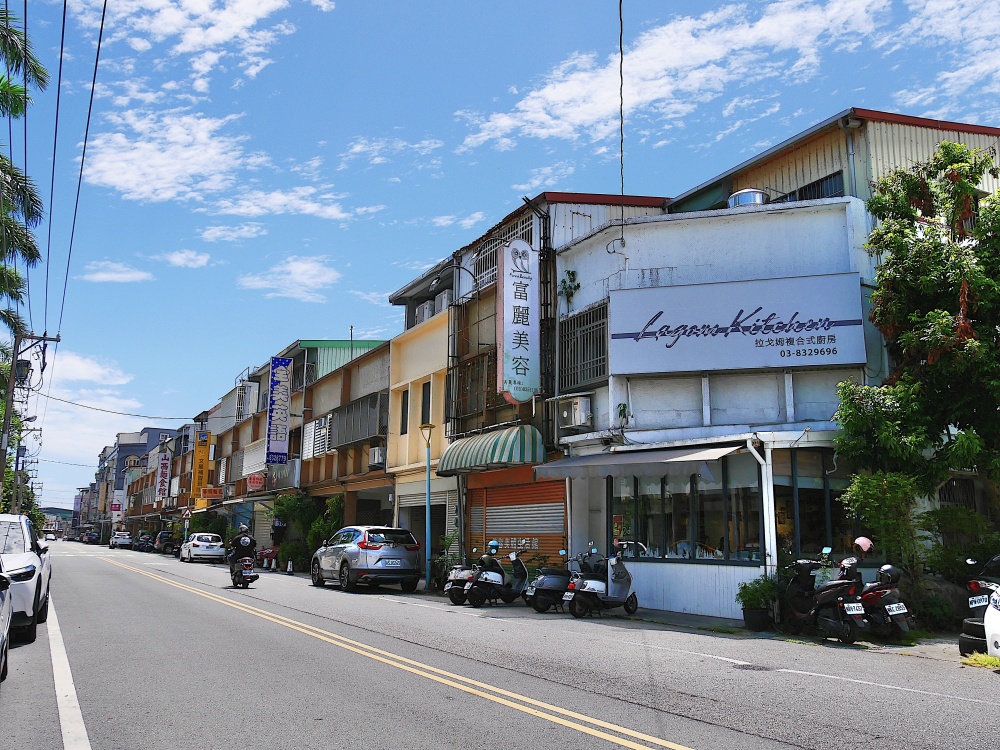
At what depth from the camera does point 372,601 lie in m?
19.1

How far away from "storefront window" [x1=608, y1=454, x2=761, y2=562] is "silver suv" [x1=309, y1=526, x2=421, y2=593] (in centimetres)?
624

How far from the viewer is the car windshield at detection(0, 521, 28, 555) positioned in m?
12.4

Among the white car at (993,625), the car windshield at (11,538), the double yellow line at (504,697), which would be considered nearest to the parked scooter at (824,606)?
the white car at (993,625)

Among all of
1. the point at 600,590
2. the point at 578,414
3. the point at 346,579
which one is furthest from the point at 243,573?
the point at 600,590

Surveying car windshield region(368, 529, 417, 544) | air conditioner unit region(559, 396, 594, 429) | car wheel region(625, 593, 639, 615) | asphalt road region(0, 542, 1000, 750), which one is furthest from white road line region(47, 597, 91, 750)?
air conditioner unit region(559, 396, 594, 429)

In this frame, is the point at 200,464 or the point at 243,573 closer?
the point at 243,573

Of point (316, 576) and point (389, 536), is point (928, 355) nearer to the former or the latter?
point (389, 536)

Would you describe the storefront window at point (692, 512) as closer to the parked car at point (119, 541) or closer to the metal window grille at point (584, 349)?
the metal window grille at point (584, 349)

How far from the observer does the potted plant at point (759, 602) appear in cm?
1392

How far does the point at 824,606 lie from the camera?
12.6m

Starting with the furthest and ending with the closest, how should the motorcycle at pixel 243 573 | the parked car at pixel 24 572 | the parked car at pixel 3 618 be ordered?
the motorcycle at pixel 243 573 → the parked car at pixel 24 572 → the parked car at pixel 3 618

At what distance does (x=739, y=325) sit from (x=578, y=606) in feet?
21.3

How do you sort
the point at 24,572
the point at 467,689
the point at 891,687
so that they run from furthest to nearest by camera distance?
the point at 24,572
the point at 891,687
the point at 467,689

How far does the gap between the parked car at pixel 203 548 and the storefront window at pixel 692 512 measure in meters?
31.7
